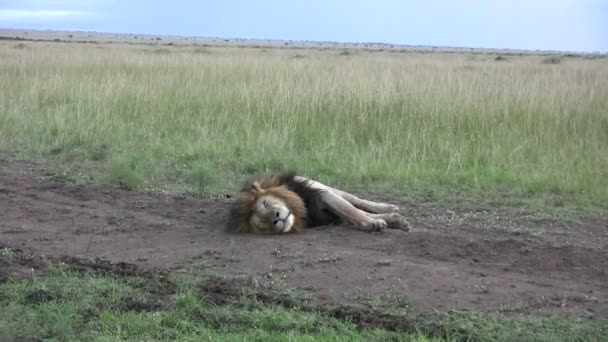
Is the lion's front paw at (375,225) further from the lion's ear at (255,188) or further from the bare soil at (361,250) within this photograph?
the lion's ear at (255,188)

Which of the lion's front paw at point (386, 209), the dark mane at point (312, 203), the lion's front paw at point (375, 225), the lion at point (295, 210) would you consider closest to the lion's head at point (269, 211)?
the lion at point (295, 210)

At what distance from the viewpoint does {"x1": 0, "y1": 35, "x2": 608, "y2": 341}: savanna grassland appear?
13.3 feet

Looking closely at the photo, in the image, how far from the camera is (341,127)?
1040cm

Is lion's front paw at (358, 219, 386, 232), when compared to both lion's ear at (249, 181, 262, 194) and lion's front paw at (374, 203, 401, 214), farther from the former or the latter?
lion's ear at (249, 181, 262, 194)

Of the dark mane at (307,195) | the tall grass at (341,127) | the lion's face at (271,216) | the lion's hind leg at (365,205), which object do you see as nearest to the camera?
the lion's face at (271,216)

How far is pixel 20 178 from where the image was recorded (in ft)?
26.8

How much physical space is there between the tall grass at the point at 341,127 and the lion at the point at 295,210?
190cm

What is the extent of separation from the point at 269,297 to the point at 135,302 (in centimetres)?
73

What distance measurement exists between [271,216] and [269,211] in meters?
0.04

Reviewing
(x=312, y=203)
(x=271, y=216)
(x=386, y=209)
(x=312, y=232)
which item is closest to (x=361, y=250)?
(x=312, y=232)

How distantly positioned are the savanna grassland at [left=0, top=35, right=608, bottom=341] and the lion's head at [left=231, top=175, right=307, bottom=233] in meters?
0.16

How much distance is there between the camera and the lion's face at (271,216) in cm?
575

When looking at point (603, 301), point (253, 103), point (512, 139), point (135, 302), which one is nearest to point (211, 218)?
point (135, 302)

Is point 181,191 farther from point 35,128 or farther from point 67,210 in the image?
point 35,128
